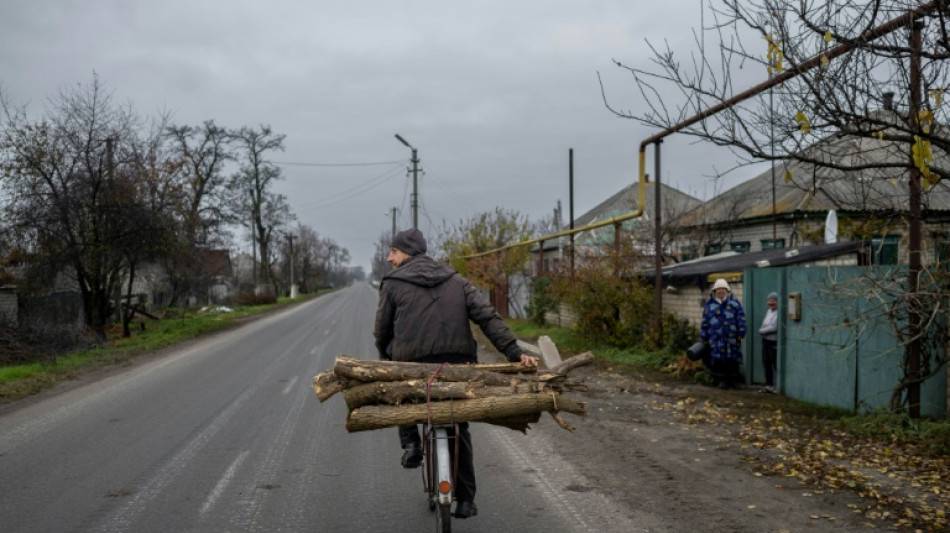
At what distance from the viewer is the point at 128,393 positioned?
11422 mm

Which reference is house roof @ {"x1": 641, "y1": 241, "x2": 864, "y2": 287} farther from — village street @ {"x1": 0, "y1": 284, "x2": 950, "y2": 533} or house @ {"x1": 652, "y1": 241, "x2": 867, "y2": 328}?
village street @ {"x1": 0, "y1": 284, "x2": 950, "y2": 533}

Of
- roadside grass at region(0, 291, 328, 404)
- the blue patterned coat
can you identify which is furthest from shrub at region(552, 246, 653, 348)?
roadside grass at region(0, 291, 328, 404)

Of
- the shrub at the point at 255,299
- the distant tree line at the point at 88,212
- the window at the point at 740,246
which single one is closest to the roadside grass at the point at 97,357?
the distant tree line at the point at 88,212

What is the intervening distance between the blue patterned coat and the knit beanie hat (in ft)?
23.7

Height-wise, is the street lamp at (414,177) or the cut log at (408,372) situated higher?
the street lamp at (414,177)

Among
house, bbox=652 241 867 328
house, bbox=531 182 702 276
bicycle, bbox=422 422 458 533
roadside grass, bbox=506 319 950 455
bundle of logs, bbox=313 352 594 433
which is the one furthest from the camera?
house, bbox=531 182 702 276

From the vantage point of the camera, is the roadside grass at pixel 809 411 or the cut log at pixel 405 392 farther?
the roadside grass at pixel 809 411

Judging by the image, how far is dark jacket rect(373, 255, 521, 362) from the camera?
4.62 metres

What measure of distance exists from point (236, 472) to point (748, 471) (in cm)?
438

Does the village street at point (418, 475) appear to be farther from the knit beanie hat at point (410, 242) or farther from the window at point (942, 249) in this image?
the window at point (942, 249)

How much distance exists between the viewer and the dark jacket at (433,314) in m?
4.62

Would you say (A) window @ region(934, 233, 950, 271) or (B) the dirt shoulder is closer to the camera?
(B) the dirt shoulder

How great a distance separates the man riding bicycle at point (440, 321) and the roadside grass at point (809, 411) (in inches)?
181

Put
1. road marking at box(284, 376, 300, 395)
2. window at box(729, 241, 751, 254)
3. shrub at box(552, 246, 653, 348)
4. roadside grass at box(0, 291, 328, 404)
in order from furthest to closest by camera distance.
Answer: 1. window at box(729, 241, 751, 254)
2. shrub at box(552, 246, 653, 348)
3. roadside grass at box(0, 291, 328, 404)
4. road marking at box(284, 376, 300, 395)
